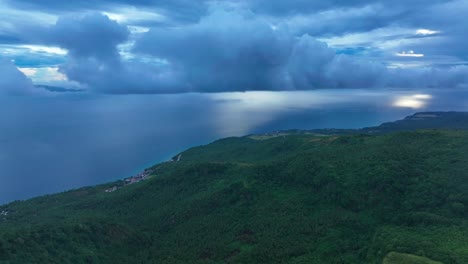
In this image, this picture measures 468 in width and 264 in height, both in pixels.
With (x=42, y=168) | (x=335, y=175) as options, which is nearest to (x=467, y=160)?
(x=335, y=175)

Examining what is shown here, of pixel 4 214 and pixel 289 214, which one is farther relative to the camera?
pixel 4 214

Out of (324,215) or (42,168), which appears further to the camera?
(42,168)

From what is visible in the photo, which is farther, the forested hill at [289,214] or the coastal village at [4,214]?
the coastal village at [4,214]

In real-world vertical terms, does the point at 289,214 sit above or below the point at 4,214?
below

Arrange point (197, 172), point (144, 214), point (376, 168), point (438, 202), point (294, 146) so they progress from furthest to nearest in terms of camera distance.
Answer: point (294, 146) < point (197, 172) < point (144, 214) < point (376, 168) < point (438, 202)

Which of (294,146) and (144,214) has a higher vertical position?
(294,146)

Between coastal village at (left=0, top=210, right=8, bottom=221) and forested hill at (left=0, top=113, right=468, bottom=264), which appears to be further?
coastal village at (left=0, top=210, right=8, bottom=221)

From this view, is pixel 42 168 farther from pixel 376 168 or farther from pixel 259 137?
pixel 376 168

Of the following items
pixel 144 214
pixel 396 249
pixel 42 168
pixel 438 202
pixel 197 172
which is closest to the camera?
pixel 396 249
